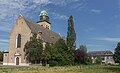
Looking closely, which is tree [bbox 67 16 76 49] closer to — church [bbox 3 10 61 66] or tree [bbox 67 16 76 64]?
tree [bbox 67 16 76 64]

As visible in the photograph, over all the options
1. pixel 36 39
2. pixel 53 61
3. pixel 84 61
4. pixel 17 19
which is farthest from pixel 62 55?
pixel 17 19

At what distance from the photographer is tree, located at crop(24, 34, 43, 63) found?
2388 inches

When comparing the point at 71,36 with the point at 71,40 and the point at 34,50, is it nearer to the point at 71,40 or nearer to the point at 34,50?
the point at 71,40

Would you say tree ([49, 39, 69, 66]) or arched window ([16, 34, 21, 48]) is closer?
tree ([49, 39, 69, 66])

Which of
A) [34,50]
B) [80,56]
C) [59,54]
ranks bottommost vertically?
[80,56]

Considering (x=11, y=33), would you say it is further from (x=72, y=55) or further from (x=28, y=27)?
(x=72, y=55)

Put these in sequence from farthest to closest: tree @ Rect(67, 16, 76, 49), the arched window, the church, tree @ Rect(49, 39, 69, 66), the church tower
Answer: the church tower < the arched window < the church < tree @ Rect(67, 16, 76, 49) < tree @ Rect(49, 39, 69, 66)

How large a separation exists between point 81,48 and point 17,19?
23.4m

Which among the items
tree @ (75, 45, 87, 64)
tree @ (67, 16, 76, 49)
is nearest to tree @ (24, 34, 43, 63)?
tree @ (67, 16, 76, 49)

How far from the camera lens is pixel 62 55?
2507 inches

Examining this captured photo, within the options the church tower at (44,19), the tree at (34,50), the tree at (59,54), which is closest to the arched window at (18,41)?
the tree at (34,50)

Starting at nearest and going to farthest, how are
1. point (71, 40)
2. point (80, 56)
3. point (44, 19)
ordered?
1. point (71, 40)
2. point (80, 56)
3. point (44, 19)

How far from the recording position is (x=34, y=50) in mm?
60281

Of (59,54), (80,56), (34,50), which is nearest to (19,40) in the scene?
(34,50)
